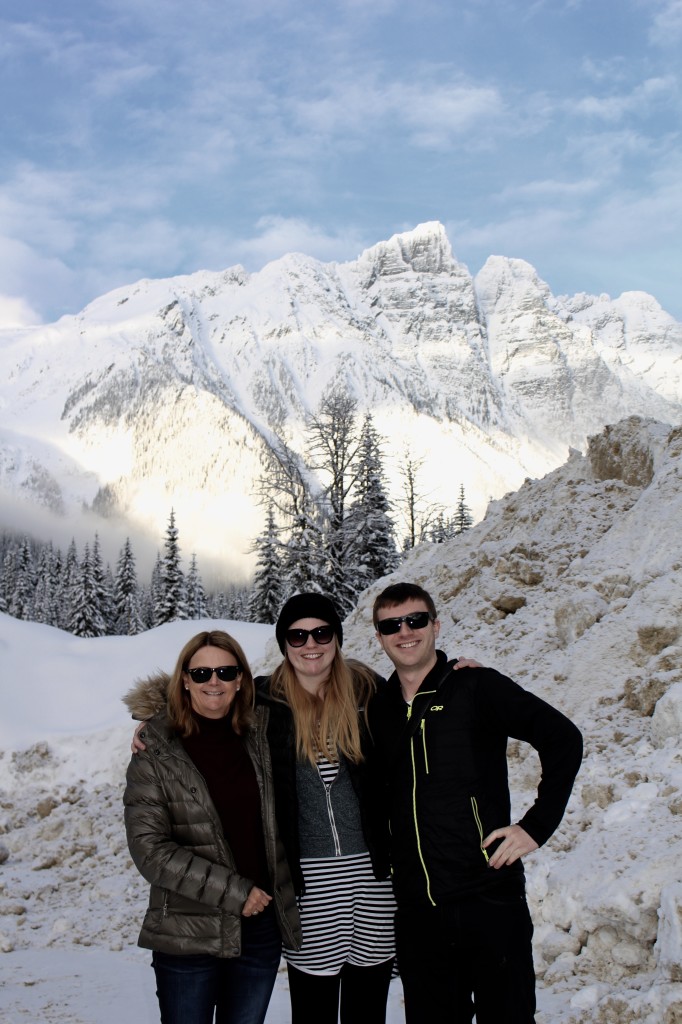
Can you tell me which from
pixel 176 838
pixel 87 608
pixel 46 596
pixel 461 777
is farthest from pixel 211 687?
pixel 46 596

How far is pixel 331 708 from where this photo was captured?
3.09 meters

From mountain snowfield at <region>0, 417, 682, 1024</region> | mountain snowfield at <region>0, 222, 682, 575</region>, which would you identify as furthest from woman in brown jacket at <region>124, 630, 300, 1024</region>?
mountain snowfield at <region>0, 222, 682, 575</region>

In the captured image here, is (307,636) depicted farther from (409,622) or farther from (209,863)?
(209,863)

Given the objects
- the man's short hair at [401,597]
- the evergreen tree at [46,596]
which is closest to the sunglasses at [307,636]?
the man's short hair at [401,597]

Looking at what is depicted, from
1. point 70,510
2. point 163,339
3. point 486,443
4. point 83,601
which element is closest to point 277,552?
point 83,601

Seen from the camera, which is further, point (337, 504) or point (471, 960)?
point (337, 504)

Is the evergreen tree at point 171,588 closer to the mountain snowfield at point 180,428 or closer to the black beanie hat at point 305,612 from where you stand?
the black beanie hat at point 305,612

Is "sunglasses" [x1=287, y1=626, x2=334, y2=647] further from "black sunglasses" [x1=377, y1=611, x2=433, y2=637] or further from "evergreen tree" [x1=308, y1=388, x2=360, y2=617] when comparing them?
"evergreen tree" [x1=308, y1=388, x2=360, y2=617]

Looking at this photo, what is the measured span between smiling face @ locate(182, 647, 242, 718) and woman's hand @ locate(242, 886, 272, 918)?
0.67 meters

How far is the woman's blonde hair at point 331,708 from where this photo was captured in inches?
119

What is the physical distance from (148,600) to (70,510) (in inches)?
2660

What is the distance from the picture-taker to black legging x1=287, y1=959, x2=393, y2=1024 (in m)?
2.99

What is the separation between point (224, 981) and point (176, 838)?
0.62 meters

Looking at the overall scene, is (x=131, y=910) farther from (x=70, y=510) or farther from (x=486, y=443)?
(x=486, y=443)
